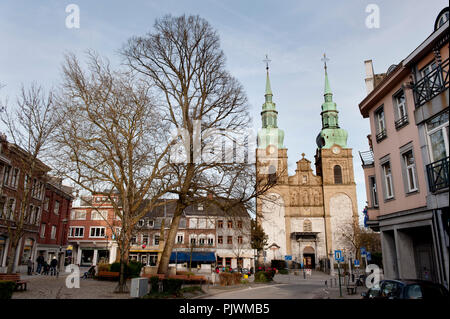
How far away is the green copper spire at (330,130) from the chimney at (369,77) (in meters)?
47.9

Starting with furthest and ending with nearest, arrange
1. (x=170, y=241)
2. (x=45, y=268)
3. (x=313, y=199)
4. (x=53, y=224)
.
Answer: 1. (x=313, y=199)
2. (x=53, y=224)
3. (x=45, y=268)
4. (x=170, y=241)

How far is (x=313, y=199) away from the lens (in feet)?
209

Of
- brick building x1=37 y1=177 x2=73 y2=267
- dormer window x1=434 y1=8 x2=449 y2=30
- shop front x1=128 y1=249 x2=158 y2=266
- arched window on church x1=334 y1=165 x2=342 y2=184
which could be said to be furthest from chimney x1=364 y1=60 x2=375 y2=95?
arched window on church x1=334 y1=165 x2=342 y2=184

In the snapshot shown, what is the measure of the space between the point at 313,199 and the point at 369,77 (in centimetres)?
4648

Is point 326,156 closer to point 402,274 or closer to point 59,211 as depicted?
point 59,211

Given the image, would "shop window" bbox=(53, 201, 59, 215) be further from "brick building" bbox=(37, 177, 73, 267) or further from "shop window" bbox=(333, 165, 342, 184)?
"shop window" bbox=(333, 165, 342, 184)

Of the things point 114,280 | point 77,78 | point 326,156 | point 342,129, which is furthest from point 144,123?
point 342,129

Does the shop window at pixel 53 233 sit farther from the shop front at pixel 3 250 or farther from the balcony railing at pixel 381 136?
the balcony railing at pixel 381 136

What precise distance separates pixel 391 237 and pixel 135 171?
13.9 metres

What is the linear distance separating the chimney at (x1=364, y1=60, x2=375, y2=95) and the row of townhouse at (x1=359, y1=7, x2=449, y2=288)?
2.16 metres

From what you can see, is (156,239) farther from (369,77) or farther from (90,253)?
(369,77)

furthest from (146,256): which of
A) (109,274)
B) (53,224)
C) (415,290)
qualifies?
(415,290)

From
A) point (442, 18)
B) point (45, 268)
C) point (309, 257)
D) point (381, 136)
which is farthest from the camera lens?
point (309, 257)

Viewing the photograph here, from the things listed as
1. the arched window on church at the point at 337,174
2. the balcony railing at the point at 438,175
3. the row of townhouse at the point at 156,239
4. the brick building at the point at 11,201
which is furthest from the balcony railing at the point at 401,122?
the arched window on church at the point at 337,174
